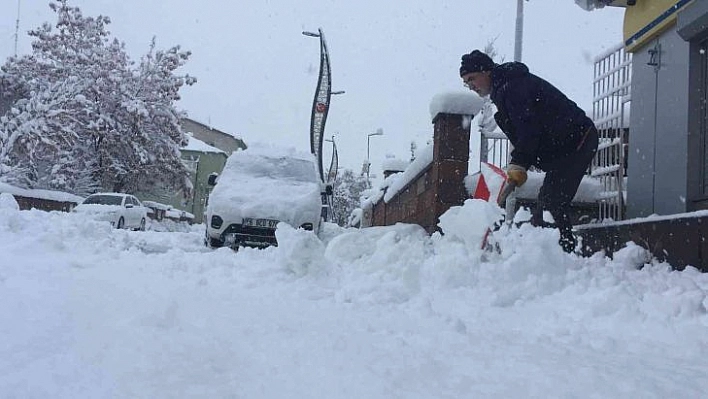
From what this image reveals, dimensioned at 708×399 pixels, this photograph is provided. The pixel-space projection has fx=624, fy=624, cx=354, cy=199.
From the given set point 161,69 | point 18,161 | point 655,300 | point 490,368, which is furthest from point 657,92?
point 161,69

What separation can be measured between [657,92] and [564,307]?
332 cm

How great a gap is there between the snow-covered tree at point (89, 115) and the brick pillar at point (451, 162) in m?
18.5

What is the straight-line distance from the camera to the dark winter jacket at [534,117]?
15.0 feet

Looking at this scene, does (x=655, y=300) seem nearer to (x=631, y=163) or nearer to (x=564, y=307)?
(x=564, y=307)

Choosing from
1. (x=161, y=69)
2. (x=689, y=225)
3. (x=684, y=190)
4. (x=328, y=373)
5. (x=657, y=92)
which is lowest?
(x=328, y=373)

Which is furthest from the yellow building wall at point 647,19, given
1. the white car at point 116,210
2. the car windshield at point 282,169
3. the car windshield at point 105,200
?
the car windshield at point 105,200

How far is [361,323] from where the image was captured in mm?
2895

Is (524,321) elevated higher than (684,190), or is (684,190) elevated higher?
(684,190)

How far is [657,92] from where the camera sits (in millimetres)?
5812

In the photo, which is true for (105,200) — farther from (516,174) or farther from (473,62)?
(516,174)

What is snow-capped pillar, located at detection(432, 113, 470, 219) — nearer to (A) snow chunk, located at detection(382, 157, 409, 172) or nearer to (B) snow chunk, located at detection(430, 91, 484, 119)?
(B) snow chunk, located at detection(430, 91, 484, 119)

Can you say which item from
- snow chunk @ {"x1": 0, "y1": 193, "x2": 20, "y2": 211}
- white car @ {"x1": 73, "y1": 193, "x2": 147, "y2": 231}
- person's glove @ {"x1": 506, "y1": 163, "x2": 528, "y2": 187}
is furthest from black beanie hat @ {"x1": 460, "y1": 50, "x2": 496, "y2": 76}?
white car @ {"x1": 73, "y1": 193, "x2": 147, "y2": 231}

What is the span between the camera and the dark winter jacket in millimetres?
4566

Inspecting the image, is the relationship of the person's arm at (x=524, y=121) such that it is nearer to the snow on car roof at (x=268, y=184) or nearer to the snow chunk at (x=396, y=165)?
the snow on car roof at (x=268, y=184)
